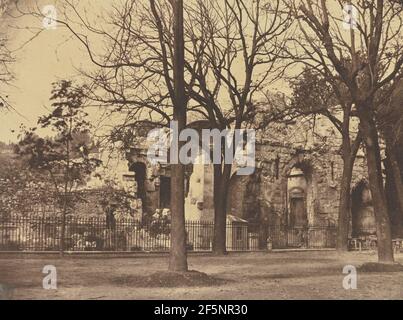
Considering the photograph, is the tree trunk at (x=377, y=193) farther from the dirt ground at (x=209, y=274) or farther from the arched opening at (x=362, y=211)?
the arched opening at (x=362, y=211)

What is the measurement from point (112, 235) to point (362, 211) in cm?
1395

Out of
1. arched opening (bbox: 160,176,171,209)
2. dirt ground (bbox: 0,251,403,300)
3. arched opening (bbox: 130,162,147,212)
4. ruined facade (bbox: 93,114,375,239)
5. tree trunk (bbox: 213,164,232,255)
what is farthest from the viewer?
arched opening (bbox: 160,176,171,209)

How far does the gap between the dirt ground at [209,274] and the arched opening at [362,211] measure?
1148 cm

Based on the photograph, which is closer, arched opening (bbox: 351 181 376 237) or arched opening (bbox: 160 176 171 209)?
arched opening (bbox: 160 176 171 209)

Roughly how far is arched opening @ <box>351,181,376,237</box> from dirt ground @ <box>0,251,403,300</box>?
11.5m

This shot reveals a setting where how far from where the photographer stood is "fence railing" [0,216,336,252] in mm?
18203

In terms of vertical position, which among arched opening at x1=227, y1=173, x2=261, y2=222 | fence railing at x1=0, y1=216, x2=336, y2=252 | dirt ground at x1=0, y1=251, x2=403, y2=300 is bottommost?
dirt ground at x1=0, y1=251, x2=403, y2=300

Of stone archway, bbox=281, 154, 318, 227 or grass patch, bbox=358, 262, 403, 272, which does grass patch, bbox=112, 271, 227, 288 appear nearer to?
grass patch, bbox=358, 262, 403, 272

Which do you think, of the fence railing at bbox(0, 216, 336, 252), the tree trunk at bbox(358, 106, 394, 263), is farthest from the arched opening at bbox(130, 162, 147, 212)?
the tree trunk at bbox(358, 106, 394, 263)

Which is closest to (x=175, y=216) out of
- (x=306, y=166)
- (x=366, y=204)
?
(x=306, y=166)

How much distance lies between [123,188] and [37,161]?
18.4 ft

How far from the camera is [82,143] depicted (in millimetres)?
16391

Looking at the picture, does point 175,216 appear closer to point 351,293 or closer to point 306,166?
Answer: point 351,293
